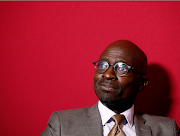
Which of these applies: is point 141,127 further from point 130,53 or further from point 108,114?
point 130,53

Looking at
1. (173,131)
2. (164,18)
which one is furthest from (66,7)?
(173,131)

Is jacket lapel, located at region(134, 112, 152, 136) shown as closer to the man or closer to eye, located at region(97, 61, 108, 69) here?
the man

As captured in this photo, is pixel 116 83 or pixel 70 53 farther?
pixel 70 53

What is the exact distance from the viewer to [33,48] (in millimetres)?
1969

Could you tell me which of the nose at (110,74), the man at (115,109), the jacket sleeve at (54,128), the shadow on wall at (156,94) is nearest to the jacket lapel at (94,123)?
the man at (115,109)

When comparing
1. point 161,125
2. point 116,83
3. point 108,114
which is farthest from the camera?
point 161,125

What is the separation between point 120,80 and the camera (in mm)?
1404

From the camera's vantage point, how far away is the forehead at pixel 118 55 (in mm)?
1448

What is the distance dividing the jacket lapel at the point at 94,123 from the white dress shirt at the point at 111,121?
0.14 feet

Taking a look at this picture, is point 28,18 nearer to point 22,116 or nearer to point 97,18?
point 97,18

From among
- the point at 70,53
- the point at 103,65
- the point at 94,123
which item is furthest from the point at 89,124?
the point at 70,53

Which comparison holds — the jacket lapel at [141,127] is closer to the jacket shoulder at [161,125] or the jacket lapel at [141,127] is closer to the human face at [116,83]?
the jacket shoulder at [161,125]

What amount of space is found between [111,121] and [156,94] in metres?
0.67

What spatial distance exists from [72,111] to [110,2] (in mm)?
1161
